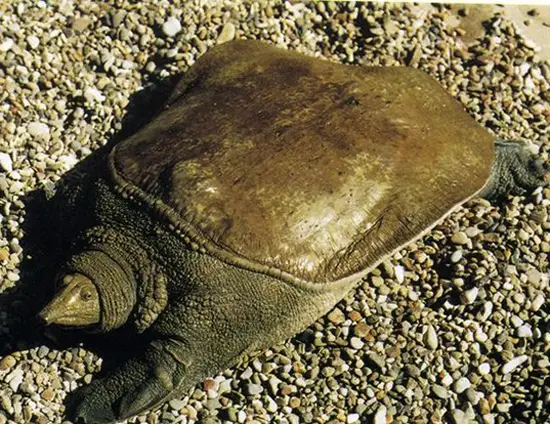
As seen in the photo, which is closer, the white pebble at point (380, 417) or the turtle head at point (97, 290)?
the turtle head at point (97, 290)

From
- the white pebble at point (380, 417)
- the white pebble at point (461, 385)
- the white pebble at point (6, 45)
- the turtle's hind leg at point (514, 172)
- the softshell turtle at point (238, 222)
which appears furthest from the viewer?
the white pebble at point (6, 45)

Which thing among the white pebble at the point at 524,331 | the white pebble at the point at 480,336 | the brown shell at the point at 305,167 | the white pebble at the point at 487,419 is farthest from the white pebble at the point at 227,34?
the white pebble at the point at 487,419

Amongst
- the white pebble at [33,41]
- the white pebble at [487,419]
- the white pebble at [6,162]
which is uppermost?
the white pebble at [33,41]

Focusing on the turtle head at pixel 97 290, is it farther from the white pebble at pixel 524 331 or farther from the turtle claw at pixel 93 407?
the white pebble at pixel 524 331

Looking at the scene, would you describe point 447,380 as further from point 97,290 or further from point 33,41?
point 33,41

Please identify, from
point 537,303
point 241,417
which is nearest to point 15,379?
point 241,417

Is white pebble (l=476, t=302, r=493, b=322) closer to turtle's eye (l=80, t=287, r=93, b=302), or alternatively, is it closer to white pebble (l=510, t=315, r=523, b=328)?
white pebble (l=510, t=315, r=523, b=328)

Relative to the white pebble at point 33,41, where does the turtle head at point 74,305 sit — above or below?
below

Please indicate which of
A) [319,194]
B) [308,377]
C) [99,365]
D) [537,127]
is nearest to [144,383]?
[99,365]

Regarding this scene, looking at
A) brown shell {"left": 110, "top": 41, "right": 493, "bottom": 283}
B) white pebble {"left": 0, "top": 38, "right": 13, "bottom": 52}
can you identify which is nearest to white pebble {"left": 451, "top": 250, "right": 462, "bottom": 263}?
brown shell {"left": 110, "top": 41, "right": 493, "bottom": 283}
